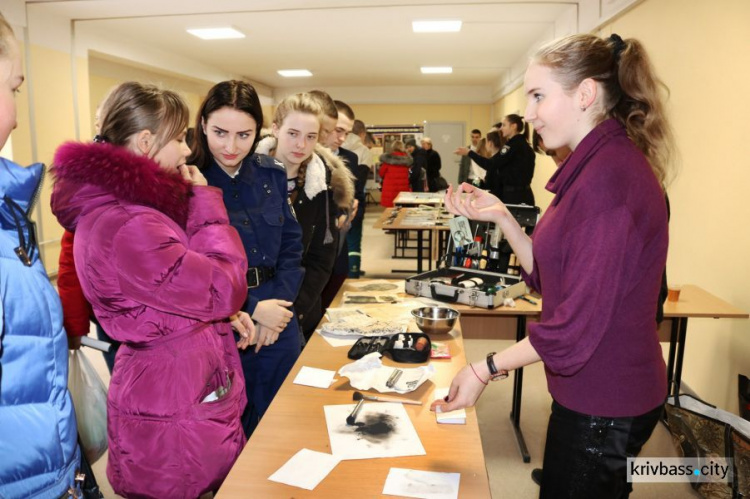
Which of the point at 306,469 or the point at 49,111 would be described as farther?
the point at 49,111

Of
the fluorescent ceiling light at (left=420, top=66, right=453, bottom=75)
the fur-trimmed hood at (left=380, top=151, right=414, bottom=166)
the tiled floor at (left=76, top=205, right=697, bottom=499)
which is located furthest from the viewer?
the fluorescent ceiling light at (left=420, top=66, right=453, bottom=75)

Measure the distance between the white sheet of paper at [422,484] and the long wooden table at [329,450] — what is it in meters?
0.02

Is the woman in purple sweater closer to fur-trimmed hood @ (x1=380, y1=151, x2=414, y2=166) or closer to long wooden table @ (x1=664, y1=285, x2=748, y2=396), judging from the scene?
long wooden table @ (x1=664, y1=285, x2=748, y2=396)

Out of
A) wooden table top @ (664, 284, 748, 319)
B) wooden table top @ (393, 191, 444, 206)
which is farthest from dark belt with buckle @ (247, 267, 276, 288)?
wooden table top @ (393, 191, 444, 206)

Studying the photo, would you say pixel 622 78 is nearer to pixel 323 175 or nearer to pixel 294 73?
pixel 323 175

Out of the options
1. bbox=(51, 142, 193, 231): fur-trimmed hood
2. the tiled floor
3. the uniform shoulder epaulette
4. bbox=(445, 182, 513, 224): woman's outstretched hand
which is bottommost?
the tiled floor

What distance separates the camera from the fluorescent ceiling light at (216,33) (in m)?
7.00

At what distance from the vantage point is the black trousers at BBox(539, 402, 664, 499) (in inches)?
48.0

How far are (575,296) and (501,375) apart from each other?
0.30 meters

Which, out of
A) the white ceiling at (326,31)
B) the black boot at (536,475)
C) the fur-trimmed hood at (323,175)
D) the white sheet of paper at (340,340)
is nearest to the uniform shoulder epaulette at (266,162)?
the fur-trimmed hood at (323,175)

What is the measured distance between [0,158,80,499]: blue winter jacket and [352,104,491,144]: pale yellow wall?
13.6m

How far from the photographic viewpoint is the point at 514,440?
115 inches

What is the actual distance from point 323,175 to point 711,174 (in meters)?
2.17

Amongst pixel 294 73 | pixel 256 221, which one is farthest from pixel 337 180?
pixel 294 73
